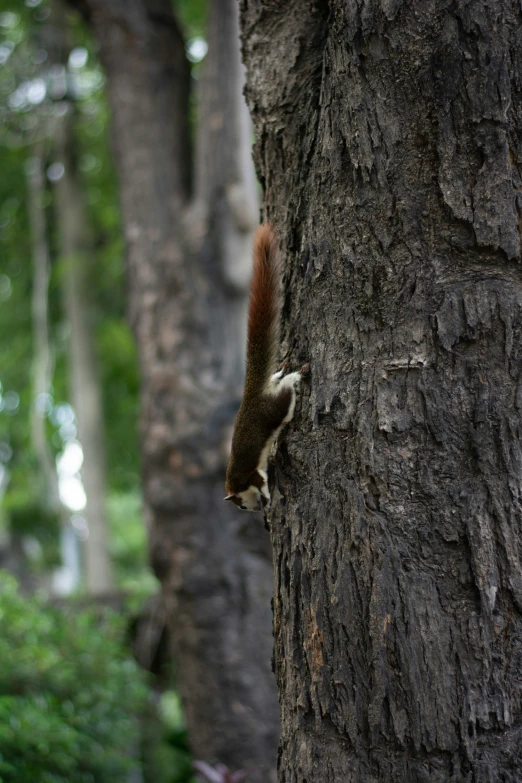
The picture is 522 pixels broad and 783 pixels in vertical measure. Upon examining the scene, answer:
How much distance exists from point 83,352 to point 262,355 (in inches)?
172

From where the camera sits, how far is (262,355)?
1.55m

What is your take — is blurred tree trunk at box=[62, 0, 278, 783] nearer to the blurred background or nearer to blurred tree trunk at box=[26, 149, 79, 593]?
the blurred background

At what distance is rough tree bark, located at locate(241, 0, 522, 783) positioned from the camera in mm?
1153

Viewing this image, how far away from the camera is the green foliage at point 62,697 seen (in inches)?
116

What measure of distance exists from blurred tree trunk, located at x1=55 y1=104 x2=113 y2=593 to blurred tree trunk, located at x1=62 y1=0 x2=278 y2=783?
167 centimetres

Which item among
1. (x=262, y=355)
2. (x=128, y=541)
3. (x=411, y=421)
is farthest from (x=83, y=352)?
(x=128, y=541)

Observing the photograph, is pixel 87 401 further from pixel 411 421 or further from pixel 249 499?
pixel 411 421

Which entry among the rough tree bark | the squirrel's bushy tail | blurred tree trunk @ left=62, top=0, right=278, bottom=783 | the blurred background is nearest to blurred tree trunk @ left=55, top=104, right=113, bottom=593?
the blurred background

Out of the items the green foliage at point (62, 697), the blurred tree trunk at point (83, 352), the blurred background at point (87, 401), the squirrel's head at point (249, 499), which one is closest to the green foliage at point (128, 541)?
the blurred background at point (87, 401)

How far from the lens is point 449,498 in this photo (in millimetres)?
1194

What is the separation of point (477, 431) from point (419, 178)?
42 cm

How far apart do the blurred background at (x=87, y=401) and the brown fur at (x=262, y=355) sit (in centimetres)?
191

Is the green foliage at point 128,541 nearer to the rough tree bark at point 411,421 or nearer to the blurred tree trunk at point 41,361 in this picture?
the blurred tree trunk at point 41,361

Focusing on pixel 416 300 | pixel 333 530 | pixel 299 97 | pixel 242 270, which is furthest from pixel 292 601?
pixel 242 270
